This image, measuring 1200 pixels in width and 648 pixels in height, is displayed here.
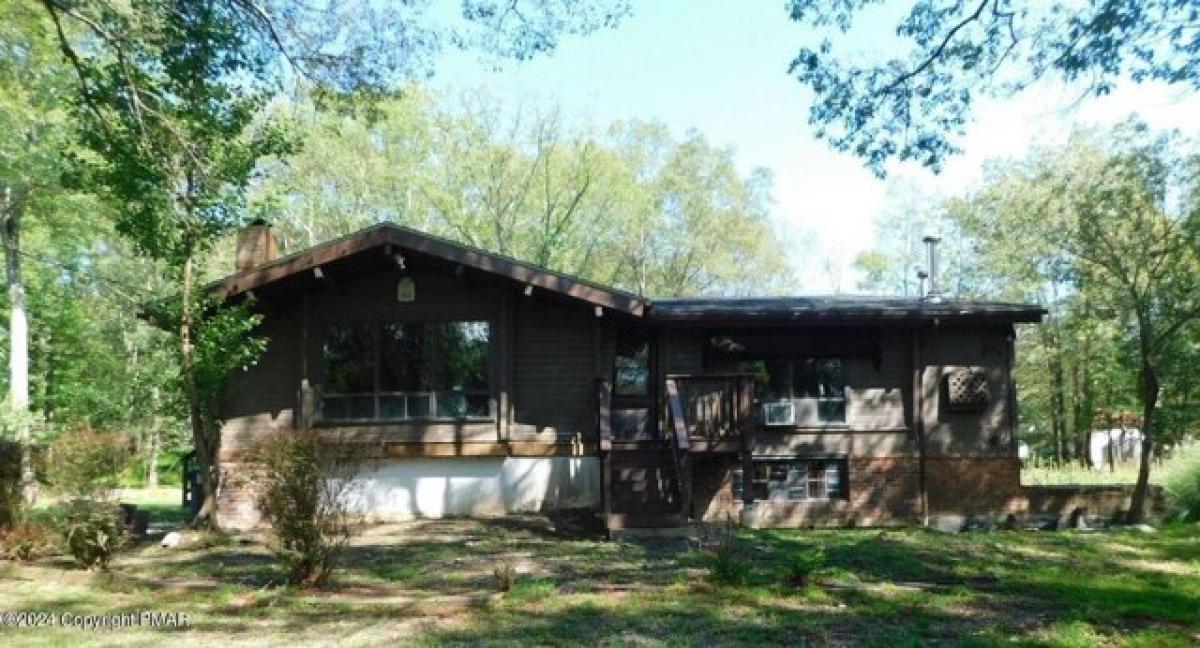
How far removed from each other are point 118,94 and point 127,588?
6.29 m

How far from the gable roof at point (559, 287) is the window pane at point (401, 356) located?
1.53 m

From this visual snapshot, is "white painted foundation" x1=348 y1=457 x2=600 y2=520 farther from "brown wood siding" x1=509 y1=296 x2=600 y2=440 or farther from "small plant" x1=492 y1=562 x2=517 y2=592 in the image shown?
"small plant" x1=492 y1=562 x2=517 y2=592

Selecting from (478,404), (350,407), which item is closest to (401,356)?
(350,407)

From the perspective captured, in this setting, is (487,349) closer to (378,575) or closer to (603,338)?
(603,338)

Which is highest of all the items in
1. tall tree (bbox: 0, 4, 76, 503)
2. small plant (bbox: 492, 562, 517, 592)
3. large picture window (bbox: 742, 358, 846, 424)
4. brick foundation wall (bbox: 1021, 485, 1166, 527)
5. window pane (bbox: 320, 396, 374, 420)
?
Result: tall tree (bbox: 0, 4, 76, 503)

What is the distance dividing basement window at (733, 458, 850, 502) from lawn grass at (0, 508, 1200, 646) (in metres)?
2.96

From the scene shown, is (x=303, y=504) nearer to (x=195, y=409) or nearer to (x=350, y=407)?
(x=195, y=409)

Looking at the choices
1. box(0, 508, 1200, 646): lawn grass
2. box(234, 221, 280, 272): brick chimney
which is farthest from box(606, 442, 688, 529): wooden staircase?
box(234, 221, 280, 272): brick chimney

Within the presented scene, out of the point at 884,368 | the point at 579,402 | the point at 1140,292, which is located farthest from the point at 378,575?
the point at 1140,292

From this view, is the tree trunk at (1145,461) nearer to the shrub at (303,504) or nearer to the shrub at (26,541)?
the shrub at (303,504)

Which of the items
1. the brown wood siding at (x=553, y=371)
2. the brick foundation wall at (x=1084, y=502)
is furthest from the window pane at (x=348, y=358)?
the brick foundation wall at (x=1084, y=502)

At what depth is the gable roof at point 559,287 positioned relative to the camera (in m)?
13.4

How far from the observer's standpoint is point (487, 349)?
47.2ft

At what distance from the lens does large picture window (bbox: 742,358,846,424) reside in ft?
48.9
